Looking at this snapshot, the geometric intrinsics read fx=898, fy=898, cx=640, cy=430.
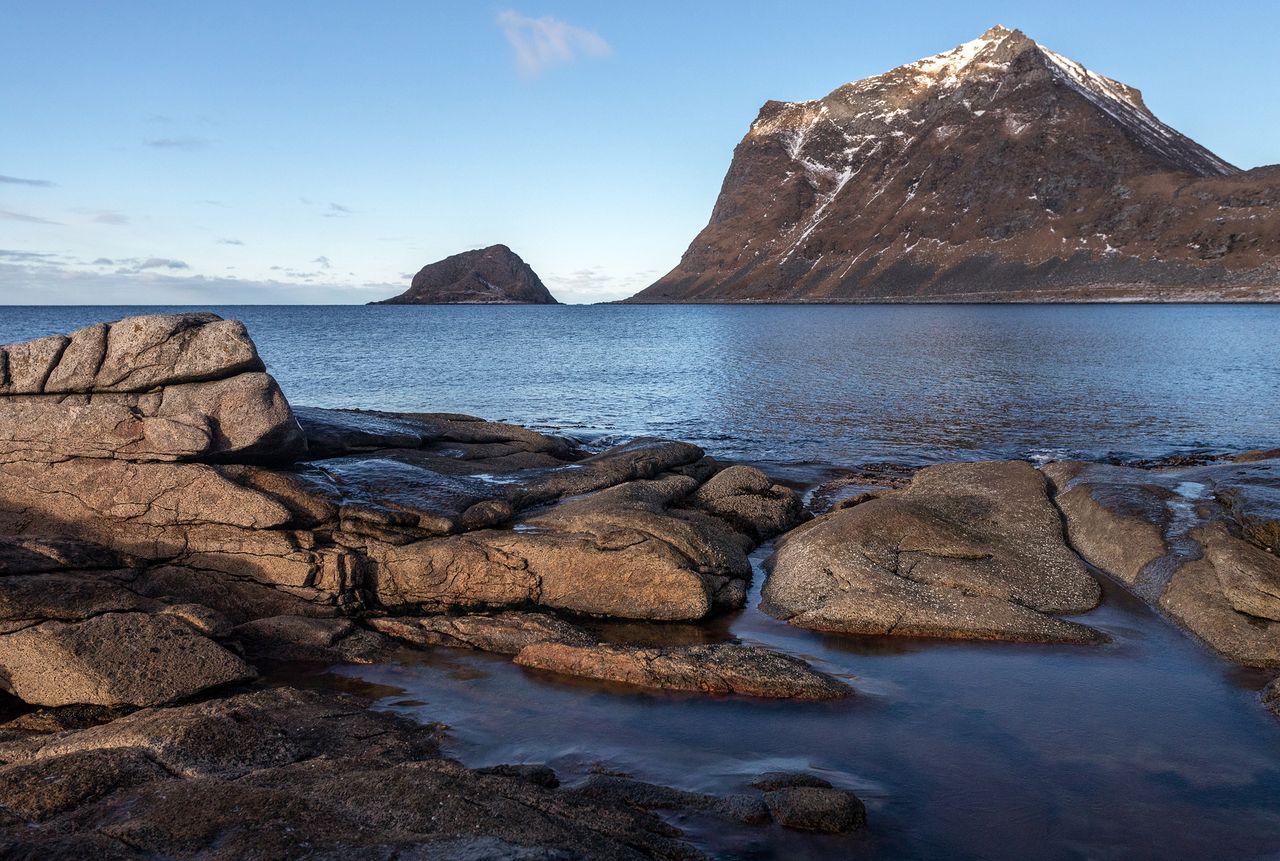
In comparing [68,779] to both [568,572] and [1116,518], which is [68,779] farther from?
[1116,518]

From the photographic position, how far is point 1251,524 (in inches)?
637

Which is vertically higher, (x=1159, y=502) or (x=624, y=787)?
(x=1159, y=502)

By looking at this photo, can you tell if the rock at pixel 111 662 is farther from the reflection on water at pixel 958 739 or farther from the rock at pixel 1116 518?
the rock at pixel 1116 518

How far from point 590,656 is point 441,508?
5493 millimetres

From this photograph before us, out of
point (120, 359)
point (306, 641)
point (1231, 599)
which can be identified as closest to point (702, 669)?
point (306, 641)

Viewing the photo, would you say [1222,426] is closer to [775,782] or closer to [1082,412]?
[1082,412]

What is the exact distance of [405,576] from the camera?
51.7 ft

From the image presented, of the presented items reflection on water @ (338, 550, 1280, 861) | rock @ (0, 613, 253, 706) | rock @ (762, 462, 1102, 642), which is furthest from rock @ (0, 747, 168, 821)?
rock @ (762, 462, 1102, 642)

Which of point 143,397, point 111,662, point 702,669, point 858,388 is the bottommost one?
point 702,669

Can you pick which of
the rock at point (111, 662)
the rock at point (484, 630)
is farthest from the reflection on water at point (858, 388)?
the rock at point (111, 662)

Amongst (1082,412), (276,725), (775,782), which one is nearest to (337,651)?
(276,725)

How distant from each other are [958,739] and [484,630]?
23.8 feet

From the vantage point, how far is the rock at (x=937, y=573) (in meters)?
14.7

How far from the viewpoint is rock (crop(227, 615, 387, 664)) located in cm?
1354
